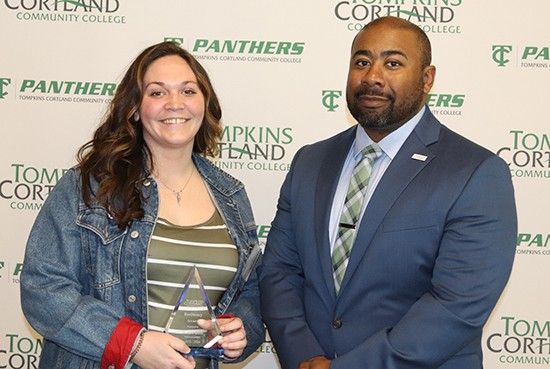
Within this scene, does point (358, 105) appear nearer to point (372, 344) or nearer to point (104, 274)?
point (372, 344)

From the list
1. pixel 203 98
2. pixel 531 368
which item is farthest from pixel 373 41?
pixel 531 368

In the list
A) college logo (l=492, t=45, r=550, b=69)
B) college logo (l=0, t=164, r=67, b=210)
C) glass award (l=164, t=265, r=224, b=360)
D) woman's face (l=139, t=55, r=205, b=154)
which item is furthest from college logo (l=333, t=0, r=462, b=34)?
glass award (l=164, t=265, r=224, b=360)

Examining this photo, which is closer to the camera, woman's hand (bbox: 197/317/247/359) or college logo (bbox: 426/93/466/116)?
woman's hand (bbox: 197/317/247/359)

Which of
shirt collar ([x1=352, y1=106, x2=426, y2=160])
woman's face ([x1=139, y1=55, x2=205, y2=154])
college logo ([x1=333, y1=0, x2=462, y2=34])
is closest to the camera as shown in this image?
shirt collar ([x1=352, y1=106, x2=426, y2=160])

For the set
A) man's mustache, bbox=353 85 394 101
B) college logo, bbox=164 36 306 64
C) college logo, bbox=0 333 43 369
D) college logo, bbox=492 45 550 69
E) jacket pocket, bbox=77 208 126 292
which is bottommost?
college logo, bbox=0 333 43 369

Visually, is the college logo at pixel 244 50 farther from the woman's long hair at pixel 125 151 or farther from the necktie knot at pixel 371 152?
the necktie knot at pixel 371 152

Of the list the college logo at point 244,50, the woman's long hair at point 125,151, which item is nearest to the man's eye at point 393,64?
the woman's long hair at point 125,151

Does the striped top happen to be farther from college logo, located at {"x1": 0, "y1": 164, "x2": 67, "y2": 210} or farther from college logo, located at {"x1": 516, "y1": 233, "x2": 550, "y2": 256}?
college logo, located at {"x1": 516, "y1": 233, "x2": 550, "y2": 256}

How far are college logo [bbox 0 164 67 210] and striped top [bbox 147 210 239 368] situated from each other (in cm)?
118

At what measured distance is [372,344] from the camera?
2150mm

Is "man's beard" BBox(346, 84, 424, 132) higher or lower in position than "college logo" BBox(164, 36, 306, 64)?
lower

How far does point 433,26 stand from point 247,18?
80 centimetres

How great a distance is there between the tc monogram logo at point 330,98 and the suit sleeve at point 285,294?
2.68 ft

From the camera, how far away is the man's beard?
231 centimetres
